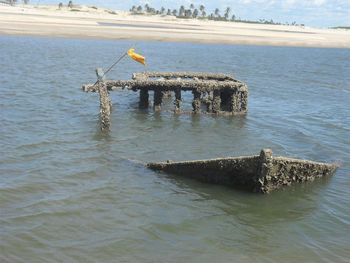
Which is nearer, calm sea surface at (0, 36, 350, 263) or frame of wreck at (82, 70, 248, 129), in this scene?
calm sea surface at (0, 36, 350, 263)

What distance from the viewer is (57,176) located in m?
12.3

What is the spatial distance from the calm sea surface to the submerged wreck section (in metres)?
0.24

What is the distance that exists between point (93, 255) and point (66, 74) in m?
23.3

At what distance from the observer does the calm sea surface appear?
9.14 metres

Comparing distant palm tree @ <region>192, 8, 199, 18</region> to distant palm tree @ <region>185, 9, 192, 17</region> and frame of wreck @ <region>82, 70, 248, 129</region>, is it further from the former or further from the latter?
frame of wreck @ <region>82, 70, 248, 129</region>

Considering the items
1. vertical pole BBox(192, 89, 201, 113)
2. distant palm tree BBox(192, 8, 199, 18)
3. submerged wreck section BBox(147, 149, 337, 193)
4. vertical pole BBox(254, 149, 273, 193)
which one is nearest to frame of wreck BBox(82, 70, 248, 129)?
vertical pole BBox(192, 89, 201, 113)

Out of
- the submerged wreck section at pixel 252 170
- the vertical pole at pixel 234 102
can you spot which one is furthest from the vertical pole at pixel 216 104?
the submerged wreck section at pixel 252 170

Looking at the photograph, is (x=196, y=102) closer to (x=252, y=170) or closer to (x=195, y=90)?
(x=195, y=90)

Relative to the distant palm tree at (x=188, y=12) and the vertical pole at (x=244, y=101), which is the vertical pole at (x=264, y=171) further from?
the distant palm tree at (x=188, y=12)

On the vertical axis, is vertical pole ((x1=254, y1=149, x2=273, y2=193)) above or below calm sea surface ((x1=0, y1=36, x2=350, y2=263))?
above

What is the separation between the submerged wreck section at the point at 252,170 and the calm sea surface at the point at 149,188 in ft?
0.78

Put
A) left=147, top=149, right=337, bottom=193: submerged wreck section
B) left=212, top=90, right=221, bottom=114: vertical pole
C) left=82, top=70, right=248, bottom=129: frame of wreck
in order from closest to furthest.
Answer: left=147, top=149, right=337, bottom=193: submerged wreck section, left=82, top=70, right=248, bottom=129: frame of wreck, left=212, top=90, right=221, bottom=114: vertical pole

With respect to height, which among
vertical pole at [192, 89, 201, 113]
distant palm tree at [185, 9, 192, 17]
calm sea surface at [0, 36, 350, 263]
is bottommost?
calm sea surface at [0, 36, 350, 263]

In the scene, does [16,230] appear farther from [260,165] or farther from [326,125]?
[326,125]
